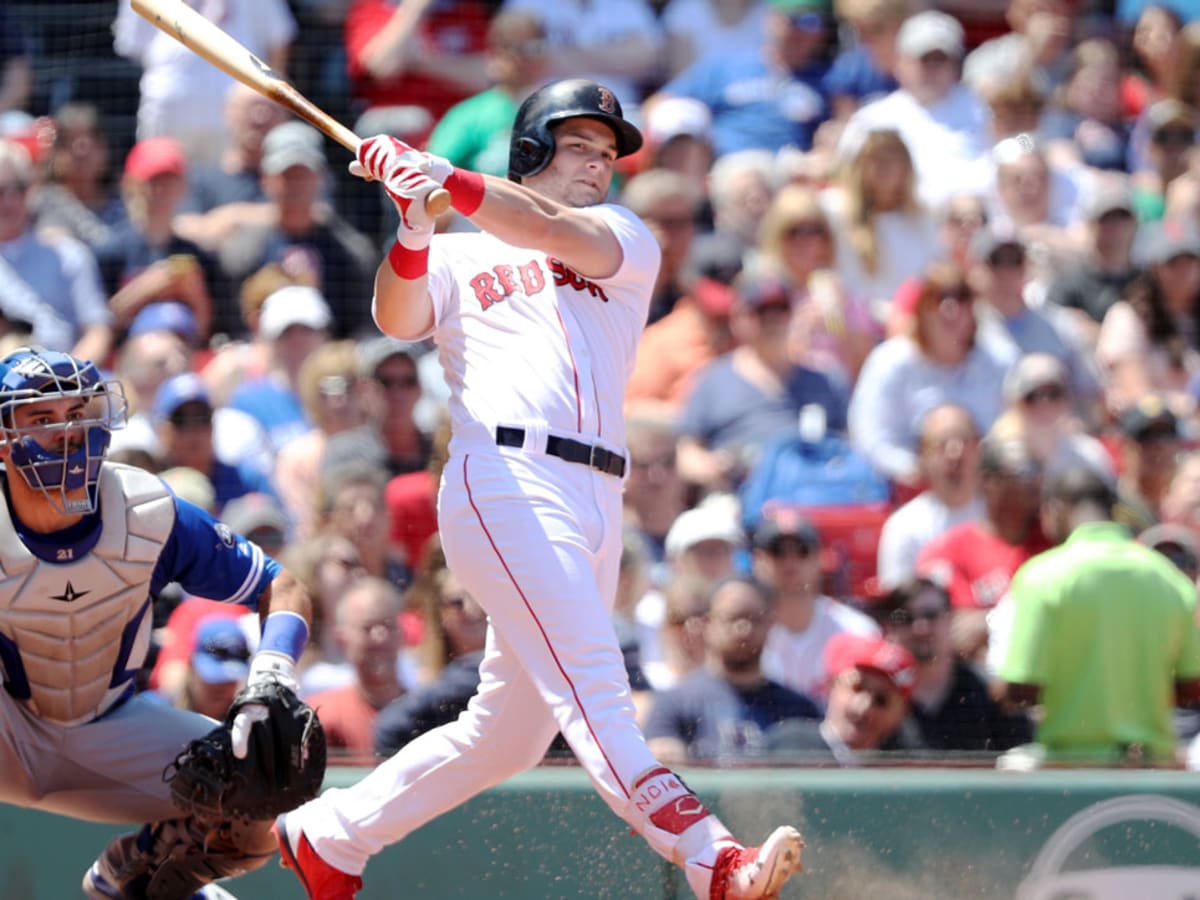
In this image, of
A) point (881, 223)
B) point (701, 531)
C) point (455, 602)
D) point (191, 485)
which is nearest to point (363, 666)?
point (455, 602)

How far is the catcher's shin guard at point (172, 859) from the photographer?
13.8 feet

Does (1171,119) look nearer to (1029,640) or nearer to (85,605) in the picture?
(1029,640)

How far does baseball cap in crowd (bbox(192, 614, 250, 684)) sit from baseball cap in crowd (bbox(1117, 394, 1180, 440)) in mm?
3258

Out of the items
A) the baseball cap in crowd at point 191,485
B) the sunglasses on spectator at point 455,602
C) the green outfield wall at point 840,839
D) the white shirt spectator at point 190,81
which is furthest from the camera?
the white shirt spectator at point 190,81

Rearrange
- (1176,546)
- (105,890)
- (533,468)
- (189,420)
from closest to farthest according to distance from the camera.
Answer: (533,468) < (105,890) < (1176,546) < (189,420)

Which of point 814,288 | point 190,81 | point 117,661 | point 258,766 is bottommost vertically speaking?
point 258,766

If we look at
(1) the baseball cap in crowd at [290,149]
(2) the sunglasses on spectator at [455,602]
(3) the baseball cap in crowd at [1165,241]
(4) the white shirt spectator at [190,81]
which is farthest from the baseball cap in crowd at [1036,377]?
(4) the white shirt spectator at [190,81]

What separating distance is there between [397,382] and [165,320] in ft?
3.68

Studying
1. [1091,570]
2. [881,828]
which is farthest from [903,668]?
[881,828]

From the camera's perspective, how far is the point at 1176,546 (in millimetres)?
6422

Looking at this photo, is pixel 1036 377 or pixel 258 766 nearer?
pixel 258 766

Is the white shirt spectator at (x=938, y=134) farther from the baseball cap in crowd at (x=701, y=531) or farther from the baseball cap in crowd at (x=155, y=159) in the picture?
→ the baseball cap in crowd at (x=155, y=159)

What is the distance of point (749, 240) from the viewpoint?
26.5 ft

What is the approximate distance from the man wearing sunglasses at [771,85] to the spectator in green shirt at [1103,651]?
3.36m
